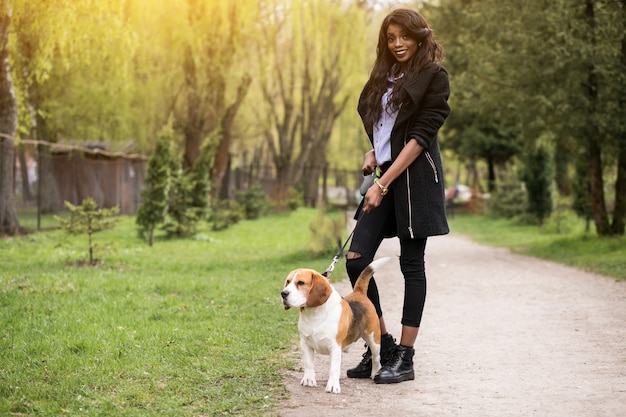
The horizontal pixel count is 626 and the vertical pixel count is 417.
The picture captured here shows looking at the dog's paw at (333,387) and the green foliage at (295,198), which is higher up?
the green foliage at (295,198)

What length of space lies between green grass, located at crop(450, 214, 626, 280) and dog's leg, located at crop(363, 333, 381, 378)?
7769 millimetres

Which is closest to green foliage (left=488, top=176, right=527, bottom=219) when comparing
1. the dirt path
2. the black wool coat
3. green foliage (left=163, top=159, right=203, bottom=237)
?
green foliage (left=163, top=159, right=203, bottom=237)

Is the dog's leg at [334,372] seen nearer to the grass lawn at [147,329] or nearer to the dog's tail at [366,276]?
the grass lawn at [147,329]

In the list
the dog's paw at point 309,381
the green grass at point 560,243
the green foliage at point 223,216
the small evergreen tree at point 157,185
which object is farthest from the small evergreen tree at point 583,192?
the dog's paw at point 309,381

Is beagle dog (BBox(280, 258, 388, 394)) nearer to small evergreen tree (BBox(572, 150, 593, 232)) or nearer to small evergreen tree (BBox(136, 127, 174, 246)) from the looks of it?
small evergreen tree (BBox(136, 127, 174, 246))

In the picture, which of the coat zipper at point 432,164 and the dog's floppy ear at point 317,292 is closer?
the dog's floppy ear at point 317,292

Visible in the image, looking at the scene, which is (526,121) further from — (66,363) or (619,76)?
(66,363)

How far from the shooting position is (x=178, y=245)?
17891 mm

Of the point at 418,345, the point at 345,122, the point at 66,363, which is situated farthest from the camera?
the point at 345,122

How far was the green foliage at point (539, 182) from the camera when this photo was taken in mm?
27234

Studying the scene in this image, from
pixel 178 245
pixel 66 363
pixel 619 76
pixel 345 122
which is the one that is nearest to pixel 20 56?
pixel 178 245

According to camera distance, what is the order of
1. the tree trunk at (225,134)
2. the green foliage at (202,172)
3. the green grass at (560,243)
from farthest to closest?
the tree trunk at (225,134) → the green foliage at (202,172) → the green grass at (560,243)

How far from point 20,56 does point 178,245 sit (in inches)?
236

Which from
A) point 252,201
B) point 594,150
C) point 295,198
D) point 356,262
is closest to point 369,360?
point 356,262
